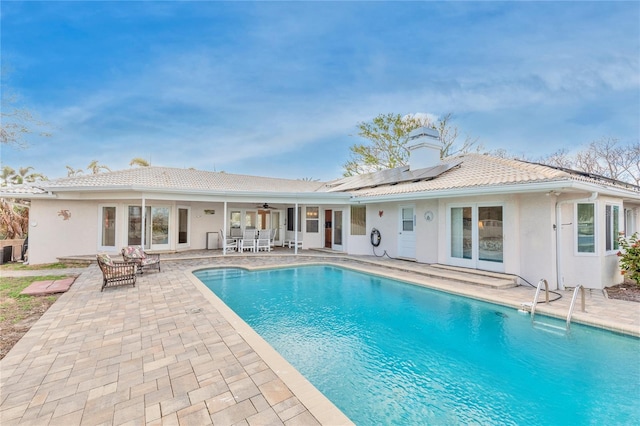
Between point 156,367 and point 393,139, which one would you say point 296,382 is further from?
point 393,139

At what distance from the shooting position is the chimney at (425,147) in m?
12.9

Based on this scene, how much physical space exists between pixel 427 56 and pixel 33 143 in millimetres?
14426

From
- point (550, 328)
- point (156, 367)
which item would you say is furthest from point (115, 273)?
point (550, 328)

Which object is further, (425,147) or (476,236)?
(425,147)

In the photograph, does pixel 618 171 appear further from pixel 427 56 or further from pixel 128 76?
pixel 128 76

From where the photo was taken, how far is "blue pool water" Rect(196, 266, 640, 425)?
124 inches

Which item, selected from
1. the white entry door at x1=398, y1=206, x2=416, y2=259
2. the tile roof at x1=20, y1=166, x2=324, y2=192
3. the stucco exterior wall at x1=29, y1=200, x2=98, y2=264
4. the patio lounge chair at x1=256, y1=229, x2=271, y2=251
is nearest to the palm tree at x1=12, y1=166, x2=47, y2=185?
the tile roof at x1=20, y1=166, x2=324, y2=192

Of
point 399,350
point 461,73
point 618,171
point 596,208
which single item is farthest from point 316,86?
point 618,171

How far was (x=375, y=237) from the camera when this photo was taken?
12.8 meters

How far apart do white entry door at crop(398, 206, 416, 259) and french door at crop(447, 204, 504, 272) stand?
177 centimetres

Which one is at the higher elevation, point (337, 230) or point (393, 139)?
point (393, 139)

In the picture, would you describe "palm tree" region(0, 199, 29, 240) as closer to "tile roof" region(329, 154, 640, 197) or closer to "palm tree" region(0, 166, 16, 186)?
"palm tree" region(0, 166, 16, 186)

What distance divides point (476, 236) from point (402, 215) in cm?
323

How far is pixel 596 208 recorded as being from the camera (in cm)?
747
